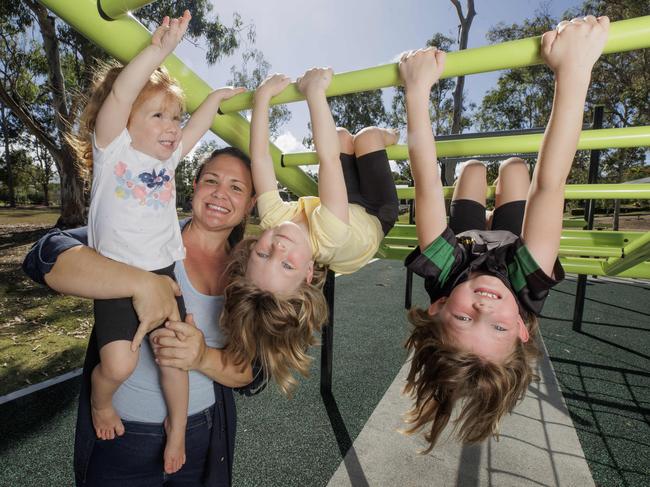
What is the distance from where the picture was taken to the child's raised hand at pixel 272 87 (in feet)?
4.30

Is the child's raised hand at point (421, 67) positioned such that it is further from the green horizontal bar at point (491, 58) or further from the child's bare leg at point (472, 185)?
the child's bare leg at point (472, 185)

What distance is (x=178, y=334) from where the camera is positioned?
1.33 metres

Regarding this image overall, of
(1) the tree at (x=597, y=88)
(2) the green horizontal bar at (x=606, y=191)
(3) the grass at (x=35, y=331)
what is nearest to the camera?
(2) the green horizontal bar at (x=606, y=191)

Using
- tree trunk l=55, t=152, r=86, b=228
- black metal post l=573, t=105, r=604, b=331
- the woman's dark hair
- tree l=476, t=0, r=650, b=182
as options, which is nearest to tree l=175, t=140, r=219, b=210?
the woman's dark hair

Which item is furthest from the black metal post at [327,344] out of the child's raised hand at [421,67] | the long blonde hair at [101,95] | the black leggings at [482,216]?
the child's raised hand at [421,67]

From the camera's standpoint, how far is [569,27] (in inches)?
41.4

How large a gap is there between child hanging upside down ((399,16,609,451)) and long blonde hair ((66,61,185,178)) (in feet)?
2.61

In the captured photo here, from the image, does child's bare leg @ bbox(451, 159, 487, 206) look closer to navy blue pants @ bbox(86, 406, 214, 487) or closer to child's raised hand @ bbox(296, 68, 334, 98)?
child's raised hand @ bbox(296, 68, 334, 98)

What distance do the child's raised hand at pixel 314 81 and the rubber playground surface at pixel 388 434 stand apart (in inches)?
110

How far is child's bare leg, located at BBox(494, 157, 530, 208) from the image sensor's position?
91.4 inches

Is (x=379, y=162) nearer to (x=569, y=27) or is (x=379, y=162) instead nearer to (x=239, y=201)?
(x=239, y=201)

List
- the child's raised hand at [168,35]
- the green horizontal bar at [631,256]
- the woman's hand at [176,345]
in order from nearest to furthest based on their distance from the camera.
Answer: the child's raised hand at [168,35]
the woman's hand at [176,345]
the green horizontal bar at [631,256]

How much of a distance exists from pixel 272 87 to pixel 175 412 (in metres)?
1.20

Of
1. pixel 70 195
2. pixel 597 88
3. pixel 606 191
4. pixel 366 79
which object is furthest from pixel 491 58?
pixel 597 88
